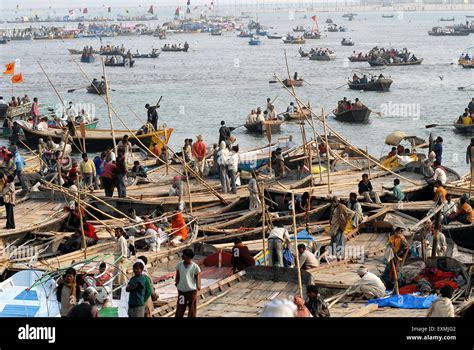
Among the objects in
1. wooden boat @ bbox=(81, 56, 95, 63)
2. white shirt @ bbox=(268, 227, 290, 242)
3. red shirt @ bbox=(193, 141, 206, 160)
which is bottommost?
wooden boat @ bbox=(81, 56, 95, 63)

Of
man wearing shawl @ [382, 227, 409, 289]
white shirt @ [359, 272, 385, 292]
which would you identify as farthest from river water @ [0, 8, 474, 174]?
white shirt @ [359, 272, 385, 292]

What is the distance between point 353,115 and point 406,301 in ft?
93.9

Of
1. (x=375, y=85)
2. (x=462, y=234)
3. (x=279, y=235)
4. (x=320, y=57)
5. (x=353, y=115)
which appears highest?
(x=279, y=235)

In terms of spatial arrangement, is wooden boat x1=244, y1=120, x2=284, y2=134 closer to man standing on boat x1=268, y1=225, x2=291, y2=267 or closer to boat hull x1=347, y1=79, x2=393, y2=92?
boat hull x1=347, y1=79, x2=393, y2=92

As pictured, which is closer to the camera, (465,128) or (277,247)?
(277,247)

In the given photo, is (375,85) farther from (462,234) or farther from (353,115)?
(462,234)

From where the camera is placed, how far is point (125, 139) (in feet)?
72.1

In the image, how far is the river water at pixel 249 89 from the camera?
4225cm

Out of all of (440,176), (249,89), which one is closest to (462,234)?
(440,176)

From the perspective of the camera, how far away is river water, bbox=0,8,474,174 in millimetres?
42250

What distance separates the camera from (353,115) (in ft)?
132

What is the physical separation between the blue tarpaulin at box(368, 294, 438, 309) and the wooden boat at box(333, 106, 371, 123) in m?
28.1

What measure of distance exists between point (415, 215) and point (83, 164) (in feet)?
22.0

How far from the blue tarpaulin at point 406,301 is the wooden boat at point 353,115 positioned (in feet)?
92.2
